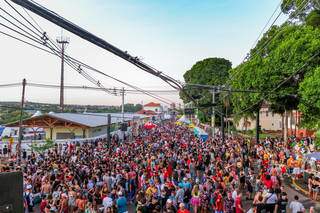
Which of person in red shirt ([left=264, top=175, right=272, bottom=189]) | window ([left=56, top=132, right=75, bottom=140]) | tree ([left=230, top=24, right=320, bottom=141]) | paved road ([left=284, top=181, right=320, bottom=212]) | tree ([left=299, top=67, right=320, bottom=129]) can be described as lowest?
paved road ([left=284, top=181, right=320, bottom=212])

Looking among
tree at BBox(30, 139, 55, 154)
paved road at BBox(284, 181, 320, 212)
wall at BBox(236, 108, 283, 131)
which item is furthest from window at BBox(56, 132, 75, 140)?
wall at BBox(236, 108, 283, 131)

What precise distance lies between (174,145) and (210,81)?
42337 millimetres

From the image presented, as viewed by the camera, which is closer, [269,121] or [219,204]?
[219,204]

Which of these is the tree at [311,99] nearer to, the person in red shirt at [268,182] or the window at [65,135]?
the person in red shirt at [268,182]

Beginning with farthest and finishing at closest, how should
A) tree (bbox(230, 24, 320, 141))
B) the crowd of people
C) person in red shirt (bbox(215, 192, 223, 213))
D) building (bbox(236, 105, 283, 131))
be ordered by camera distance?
building (bbox(236, 105, 283, 131)) < tree (bbox(230, 24, 320, 141)) < person in red shirt (bbox(215, 192, 223, 213)) < the crowd of people

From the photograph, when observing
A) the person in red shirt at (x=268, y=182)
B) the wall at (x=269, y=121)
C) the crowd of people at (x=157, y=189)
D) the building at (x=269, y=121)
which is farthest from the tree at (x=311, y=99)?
the wall at (x=269, y=121)

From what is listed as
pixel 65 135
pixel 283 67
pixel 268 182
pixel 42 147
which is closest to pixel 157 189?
pixel 268 182

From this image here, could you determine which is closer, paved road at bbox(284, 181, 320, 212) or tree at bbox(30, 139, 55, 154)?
paved road at bbox(284, 181, 320, 212)

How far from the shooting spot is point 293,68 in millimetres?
27516

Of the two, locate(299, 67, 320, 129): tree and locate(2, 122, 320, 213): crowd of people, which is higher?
locate(299, 67, 320, 129): tree

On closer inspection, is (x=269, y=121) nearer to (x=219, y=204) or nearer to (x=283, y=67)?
(x=283, y=67)

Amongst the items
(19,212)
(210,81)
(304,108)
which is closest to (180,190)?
(19,212)

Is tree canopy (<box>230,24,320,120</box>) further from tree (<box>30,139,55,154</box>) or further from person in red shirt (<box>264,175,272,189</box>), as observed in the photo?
tree (<box>30,139,55,154</box>)

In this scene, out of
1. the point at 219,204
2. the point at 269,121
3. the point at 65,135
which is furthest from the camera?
the point at 269,121
